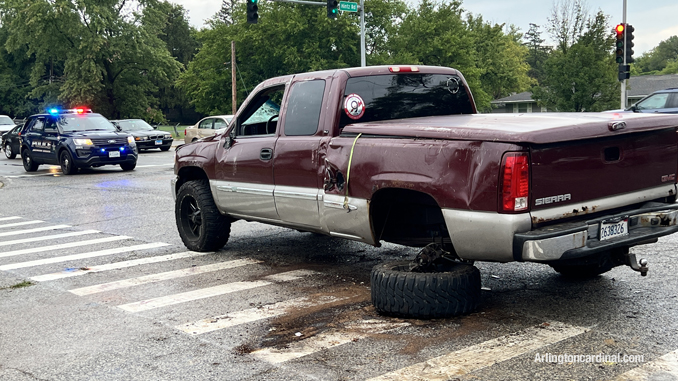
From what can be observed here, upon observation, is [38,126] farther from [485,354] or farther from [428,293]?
[485,354]

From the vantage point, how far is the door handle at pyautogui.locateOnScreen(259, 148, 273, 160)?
6988mm

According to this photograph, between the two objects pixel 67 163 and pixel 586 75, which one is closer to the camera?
pixel 67 163

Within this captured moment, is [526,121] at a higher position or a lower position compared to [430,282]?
higher

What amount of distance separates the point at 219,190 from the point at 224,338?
2.99m

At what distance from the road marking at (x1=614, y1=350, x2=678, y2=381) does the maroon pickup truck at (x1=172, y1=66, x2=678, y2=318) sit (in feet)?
2.85

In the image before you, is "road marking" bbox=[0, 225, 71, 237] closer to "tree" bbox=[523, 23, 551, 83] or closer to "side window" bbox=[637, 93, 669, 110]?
"side window" bbox=[637, 93, 669, 110]

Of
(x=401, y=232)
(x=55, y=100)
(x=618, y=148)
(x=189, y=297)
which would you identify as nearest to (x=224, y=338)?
(x=189, y=297)

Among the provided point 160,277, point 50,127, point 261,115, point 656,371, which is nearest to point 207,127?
point 50,127

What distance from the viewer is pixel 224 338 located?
504 centimetres

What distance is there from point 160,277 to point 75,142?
14652 millimetres

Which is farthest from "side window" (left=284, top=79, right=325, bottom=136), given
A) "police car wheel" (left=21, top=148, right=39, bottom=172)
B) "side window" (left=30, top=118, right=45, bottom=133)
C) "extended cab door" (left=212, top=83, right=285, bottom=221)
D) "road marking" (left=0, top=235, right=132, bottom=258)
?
"police car wheel" (left=21, top=148, right=39, bottom=172)

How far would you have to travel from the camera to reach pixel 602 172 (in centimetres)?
514

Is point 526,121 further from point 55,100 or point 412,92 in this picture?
point 55,100

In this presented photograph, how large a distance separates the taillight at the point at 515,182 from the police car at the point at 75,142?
687 inches
